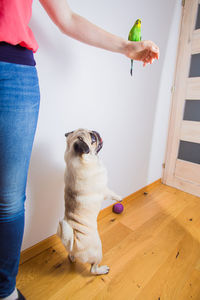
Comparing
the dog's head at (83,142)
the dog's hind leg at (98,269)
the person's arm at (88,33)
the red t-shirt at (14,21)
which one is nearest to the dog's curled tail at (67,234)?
the dog's hind leg at (98,269)

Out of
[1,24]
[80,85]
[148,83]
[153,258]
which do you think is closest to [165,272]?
[153,258]

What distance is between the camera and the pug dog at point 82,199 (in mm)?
890

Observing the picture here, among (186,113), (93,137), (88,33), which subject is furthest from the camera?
(186,113)

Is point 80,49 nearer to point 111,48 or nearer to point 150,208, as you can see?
point 111,48

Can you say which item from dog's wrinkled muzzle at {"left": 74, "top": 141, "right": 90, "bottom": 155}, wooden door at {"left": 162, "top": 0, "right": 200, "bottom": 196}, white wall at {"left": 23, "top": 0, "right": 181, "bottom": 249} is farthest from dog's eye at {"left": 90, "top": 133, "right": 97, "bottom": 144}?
wooden door at {"left": 162, "top": 0, "right": 200, "bottom": 196}

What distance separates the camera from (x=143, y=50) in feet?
2.86

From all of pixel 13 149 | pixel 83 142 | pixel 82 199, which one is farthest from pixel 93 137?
pixel 13 149

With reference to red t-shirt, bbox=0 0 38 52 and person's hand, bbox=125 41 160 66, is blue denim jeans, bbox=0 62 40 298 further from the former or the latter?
person's hand, bbox=125 41 160 66

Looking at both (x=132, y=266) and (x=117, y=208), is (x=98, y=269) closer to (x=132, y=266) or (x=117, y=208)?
(x=132, y=266)

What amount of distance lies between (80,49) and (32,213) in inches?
43.4

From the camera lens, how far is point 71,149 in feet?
3.00

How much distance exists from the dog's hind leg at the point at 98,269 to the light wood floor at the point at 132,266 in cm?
3

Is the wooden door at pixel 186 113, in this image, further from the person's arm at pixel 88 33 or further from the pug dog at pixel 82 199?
the pug dog at pixel 82 199

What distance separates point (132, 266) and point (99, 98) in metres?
1.18
